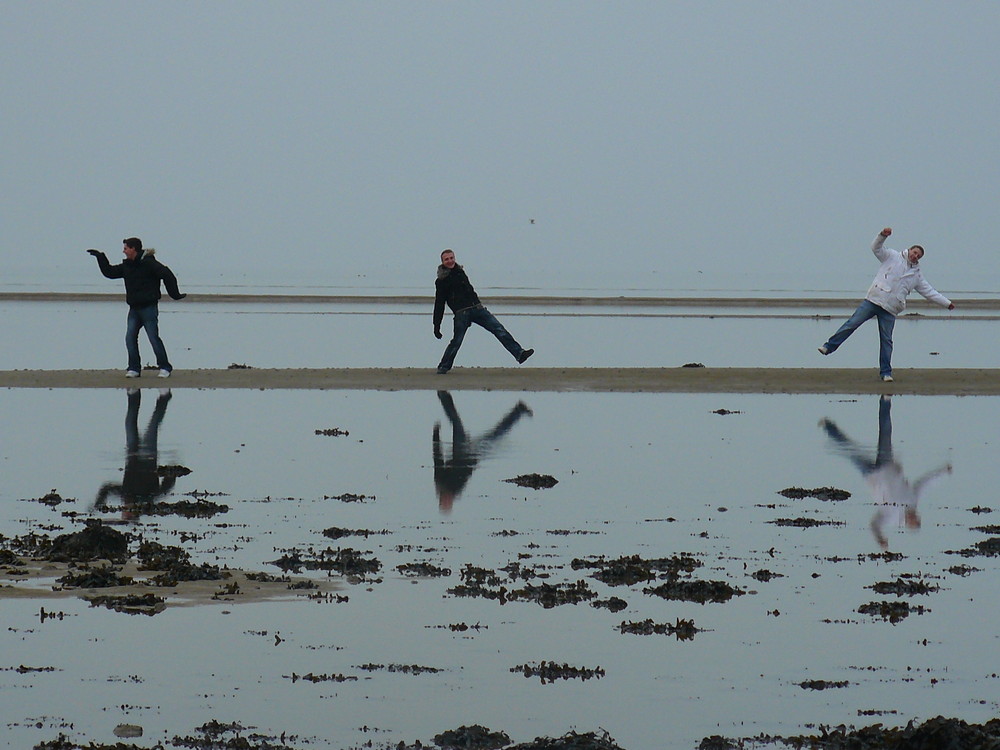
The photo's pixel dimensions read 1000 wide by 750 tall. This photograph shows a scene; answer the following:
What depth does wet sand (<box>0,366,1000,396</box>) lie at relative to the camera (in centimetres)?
2486

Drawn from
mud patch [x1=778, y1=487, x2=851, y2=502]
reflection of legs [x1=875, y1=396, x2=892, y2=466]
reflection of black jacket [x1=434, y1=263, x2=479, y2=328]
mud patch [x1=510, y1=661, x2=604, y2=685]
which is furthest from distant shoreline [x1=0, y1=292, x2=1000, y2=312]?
mud patch [x1=510, y1=661, x2=604, y2=685]

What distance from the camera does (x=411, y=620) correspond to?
9.17 metres

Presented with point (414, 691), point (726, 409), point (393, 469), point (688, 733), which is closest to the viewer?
point (688, 733)

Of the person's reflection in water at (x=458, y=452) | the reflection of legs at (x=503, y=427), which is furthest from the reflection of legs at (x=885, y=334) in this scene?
the person's reflection in water at (x=458, y=452)

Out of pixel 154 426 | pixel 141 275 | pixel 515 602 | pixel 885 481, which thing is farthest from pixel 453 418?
pixel 515 602

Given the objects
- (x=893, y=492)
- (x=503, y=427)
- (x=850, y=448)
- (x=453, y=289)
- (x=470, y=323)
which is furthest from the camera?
(x=453, y=289)

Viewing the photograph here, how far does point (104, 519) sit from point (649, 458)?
Answer: 656cm

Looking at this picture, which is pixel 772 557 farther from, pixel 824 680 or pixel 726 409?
pixel 726 409

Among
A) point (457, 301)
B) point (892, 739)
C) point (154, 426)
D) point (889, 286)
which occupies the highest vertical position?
point (889, 286)

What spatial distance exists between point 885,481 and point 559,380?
36.6 ft

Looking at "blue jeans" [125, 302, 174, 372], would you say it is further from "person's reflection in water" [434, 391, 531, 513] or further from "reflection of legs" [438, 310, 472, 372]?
"person's reflection in water" [434, 391, 531, 513]

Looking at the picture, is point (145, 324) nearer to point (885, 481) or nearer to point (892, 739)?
point (885, 481)

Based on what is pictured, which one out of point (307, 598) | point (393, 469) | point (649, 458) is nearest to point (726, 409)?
point (649, 458)

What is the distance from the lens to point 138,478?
14586 millimetres
